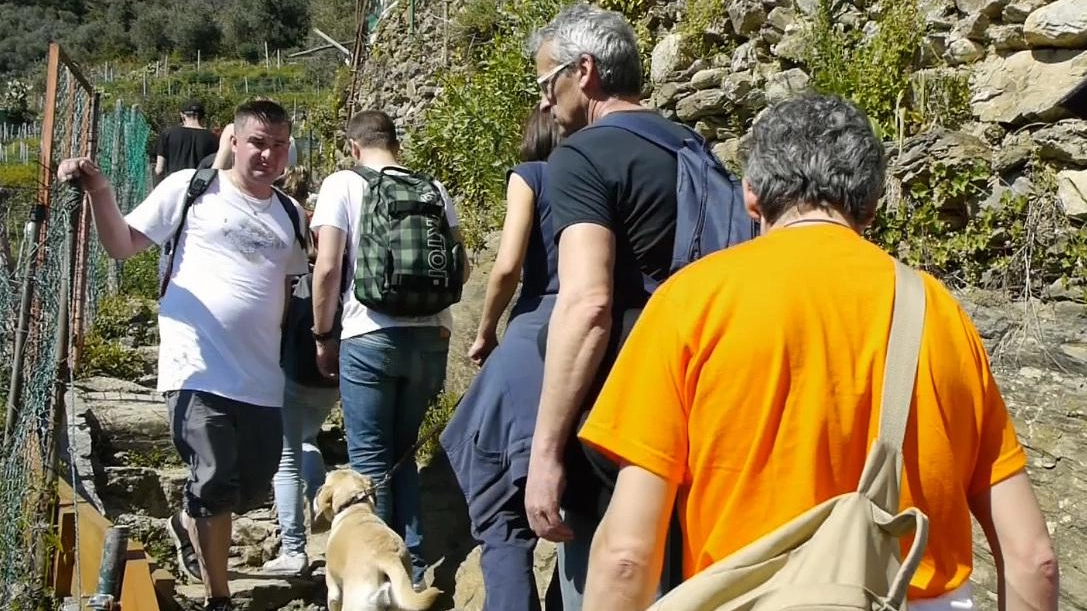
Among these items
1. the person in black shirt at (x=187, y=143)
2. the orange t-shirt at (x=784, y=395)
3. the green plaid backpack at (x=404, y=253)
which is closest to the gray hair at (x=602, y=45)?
the orange t-shirt at (x=784, y=395)

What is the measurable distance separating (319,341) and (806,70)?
2.65 metres

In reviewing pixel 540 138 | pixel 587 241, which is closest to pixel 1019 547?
pixel 587 241

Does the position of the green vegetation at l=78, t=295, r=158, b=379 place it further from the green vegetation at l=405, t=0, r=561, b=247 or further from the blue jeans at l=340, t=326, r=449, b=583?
the blue jeans at l=340, t=326, r=449, b=583

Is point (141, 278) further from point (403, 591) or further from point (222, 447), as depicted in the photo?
point (403, 591)

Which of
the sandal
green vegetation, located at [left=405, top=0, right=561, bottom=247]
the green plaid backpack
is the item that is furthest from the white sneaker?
green vegetation, located at [left=405, top=0, right=561, bottom=247]

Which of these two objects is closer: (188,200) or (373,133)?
(188,200)

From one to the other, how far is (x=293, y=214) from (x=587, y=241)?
2.18 m

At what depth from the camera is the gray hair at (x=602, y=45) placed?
9.04 ft

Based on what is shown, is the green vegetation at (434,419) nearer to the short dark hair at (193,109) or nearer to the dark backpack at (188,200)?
the dark backpack at (188,200)

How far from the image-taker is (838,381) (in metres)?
1.76

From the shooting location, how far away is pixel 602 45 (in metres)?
2.76

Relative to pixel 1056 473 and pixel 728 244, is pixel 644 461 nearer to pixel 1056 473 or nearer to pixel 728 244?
pixel 728 244

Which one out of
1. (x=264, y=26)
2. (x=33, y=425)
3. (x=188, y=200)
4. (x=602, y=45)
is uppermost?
(x=264, y=26)

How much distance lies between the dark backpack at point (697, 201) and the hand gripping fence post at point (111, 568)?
6.24 feet
